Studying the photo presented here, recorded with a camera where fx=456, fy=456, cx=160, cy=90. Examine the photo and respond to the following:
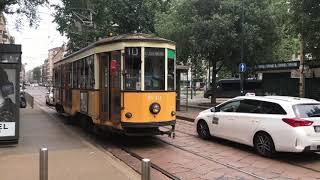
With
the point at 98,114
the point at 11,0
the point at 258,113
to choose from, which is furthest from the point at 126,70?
the point at 11,0

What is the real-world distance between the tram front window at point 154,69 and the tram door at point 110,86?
30.4 inches

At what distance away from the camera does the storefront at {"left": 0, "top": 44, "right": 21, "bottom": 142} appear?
12.5 meters

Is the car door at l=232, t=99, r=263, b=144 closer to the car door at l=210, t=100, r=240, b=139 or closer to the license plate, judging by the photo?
the car door at l=210, t=100, r=240, b=139

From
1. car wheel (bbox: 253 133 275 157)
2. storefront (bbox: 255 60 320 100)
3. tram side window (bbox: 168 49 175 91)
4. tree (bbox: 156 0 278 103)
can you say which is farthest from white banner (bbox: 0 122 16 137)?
storefront (bbox: 255 60 320 100)

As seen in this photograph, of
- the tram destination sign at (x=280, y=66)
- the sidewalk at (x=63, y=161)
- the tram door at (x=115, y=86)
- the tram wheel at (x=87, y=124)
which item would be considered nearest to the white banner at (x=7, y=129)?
the sidewalk at (x=63, y=161)

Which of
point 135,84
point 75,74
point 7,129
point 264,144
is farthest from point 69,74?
point 264,144

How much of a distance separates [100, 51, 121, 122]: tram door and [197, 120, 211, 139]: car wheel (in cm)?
311

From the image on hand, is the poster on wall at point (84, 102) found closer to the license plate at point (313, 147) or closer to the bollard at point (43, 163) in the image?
the license plate at point (313, 147)

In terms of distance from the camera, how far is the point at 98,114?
13648 mm

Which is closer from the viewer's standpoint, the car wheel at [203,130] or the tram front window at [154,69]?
the tram front window at [154,69]

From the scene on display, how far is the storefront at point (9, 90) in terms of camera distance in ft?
40.9

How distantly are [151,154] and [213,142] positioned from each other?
2675 mm

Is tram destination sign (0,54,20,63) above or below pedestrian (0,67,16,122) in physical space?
above

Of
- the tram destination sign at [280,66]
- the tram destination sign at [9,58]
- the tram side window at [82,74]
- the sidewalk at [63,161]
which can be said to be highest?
the tram destination sign at [280,66]
